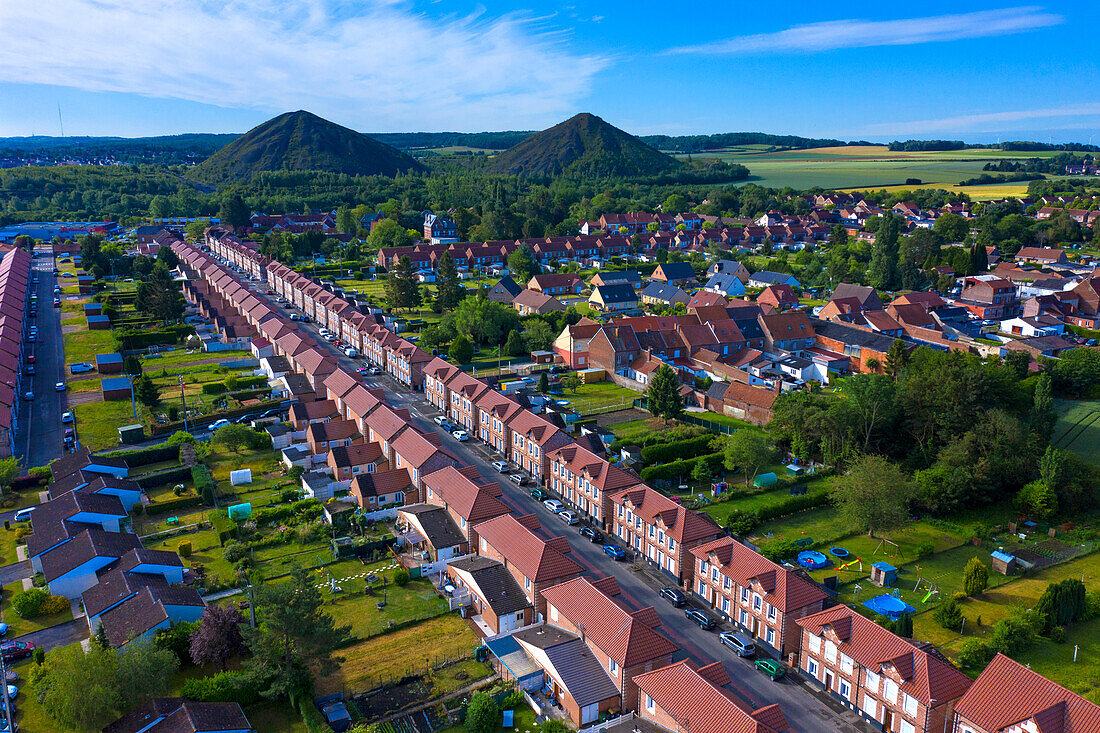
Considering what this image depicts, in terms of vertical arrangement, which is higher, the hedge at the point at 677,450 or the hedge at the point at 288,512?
the hedge at the point at 677,450

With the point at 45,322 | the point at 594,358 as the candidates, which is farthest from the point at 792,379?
the point at 45,322

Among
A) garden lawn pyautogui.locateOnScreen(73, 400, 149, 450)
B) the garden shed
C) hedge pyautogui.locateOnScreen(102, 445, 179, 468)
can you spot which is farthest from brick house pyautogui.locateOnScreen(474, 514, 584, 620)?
garden lawn pyautogui.locateOnScreen(73, 400, 149, 450)

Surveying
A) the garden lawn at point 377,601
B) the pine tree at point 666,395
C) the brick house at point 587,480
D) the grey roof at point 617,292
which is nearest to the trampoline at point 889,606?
the brick house at point 587,480

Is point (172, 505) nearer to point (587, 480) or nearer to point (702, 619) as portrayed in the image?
point (587, 480)

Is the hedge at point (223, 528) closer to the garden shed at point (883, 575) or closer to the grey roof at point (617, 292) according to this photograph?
the garden shed at point (883, 575)

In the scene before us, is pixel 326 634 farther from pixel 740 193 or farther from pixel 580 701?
pixel 740 193

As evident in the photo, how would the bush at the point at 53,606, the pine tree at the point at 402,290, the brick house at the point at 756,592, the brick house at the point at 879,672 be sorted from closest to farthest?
the brick house at the point at 879,672 → the brick house at the point at 756,592 → the bush at the point at 53,606 → the pine tree at the point at 402,290

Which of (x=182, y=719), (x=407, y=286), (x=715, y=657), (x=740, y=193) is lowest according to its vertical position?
(x=715, y=657)
